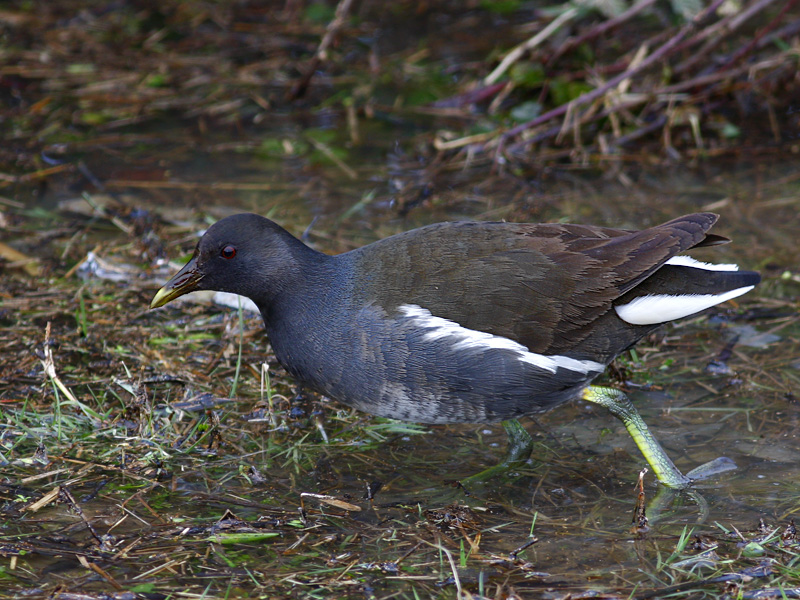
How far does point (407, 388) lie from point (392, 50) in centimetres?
439

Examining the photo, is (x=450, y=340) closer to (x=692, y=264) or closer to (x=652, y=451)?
(x=652, y=451)

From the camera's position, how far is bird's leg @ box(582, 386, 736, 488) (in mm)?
3271

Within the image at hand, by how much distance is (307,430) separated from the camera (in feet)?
11.9

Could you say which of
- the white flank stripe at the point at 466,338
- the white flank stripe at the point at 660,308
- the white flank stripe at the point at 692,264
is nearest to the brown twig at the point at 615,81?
the white flank stripe at the point at 692,264

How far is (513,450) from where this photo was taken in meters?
3.45

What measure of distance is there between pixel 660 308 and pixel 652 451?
1.68 feet

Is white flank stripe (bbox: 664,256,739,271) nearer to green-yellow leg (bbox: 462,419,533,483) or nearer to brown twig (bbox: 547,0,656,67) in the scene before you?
green-yellow leg (bbox: 462,419,533,483)

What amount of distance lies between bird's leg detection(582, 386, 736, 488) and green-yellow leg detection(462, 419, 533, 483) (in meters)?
0.30

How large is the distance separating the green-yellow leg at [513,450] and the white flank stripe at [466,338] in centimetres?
37

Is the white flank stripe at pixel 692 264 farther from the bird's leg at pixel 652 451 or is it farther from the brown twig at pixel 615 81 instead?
the brown twig at pixel 615 81

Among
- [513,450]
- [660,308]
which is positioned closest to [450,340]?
[513,450]

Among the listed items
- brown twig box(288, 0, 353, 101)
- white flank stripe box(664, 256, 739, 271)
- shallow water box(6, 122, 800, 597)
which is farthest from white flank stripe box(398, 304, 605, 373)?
brown twig box(288, 0, 353, 101)

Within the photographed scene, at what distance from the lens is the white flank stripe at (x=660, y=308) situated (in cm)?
325

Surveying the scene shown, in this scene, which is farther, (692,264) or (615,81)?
(615,81)
